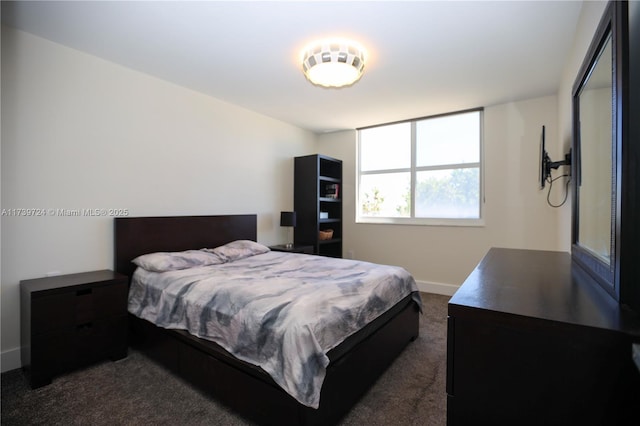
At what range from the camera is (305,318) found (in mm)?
1527

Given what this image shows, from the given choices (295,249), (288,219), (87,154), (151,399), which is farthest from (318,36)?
(151,399)

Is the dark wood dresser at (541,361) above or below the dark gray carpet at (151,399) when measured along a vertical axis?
above

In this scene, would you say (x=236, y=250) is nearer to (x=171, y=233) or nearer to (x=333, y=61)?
(x=171, y=233)

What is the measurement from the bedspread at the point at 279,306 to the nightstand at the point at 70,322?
199 millimetres

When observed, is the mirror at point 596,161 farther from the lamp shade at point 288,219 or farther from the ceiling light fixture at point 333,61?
the lamp shade at point 288,219

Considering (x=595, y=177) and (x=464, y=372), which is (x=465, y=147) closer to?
(x=595, y=177)

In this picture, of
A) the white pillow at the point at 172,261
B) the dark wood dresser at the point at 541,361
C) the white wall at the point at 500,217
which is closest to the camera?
the dark wood dresser at the point at 541,361

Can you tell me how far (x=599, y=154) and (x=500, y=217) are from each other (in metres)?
2.77

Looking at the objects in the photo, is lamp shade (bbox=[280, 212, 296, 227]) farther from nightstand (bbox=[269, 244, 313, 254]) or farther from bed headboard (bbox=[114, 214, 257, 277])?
bed headboard (bbox=[114, 214, 257, 277])

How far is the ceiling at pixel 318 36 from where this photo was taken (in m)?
1.93

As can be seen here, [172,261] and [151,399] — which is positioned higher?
[172,261]

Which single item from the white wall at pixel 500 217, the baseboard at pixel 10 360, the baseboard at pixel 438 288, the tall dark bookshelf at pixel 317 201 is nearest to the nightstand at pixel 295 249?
the tall dark bookshelf at pixel 317 201

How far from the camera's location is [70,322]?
2.06 m

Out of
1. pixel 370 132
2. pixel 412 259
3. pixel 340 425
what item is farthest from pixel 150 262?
pixel 370 132
